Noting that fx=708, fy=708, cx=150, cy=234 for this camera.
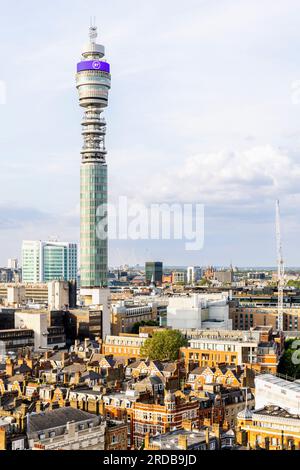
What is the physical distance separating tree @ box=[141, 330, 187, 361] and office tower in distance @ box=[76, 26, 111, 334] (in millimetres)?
31121

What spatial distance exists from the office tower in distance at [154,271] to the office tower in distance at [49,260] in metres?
15.6

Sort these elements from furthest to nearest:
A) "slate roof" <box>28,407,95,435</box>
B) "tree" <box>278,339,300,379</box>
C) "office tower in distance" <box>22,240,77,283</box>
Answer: "office tower in distance" <box>22,240,77,283</box> < "tree" <box>278,339,300,379</box> < "slate roof" <box>28,407,95,435</box>

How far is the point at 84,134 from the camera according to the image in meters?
69.1

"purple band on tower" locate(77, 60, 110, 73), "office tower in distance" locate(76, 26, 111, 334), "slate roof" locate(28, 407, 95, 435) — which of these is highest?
"purple band on tower" locate(77, 60, 110, 73)

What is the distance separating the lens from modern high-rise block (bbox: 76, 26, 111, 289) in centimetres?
6819

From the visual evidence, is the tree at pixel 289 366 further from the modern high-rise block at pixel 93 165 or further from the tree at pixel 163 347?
the modern high-rise block at pixel 93 165

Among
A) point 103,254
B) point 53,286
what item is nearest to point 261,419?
point 53,286

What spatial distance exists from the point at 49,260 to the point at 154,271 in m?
20.0

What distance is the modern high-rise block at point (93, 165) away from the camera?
68.2 metres

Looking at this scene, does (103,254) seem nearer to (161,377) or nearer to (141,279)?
(161,377)

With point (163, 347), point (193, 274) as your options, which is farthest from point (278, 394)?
point (193, 274)

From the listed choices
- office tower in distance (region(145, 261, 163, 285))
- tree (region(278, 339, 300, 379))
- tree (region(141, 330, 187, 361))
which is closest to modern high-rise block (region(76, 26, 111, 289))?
tree (region(141, 330, 187, 361))

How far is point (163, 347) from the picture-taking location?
1432 inches

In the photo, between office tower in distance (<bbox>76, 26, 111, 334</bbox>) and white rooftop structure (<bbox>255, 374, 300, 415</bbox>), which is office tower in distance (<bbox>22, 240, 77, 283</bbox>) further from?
white rooftop structure (<bbox>255, 374, 300, 415</bbox>)
